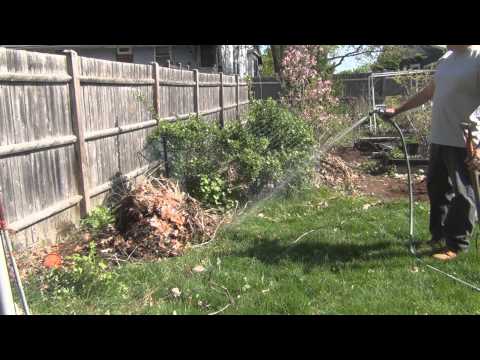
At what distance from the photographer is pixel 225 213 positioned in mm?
6184

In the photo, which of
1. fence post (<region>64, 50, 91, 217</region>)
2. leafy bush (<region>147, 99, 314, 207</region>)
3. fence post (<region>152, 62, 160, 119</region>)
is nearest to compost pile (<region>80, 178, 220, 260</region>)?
fence post (<region>64, 50, 91, 217</region>)

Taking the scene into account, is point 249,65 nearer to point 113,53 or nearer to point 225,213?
point 113,53

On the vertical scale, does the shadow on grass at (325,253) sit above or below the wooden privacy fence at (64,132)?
below

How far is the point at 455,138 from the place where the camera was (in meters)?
4.30

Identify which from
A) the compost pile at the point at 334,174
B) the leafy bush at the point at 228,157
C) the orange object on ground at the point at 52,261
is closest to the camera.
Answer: the orange object on ground at the point at 52,261

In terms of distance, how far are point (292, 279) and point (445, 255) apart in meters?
1.48

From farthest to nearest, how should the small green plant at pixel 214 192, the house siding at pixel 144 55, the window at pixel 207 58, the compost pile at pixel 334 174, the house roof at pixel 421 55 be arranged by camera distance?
the house roof at pixel 421 55 → the house siding at pixel 144 55 → the window at pixel 207 58 → the compost pile at pixel 334 174 → the small green plant at pixel 214 192

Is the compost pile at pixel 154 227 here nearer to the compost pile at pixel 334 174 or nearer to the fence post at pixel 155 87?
the fence post at pixel 155 87

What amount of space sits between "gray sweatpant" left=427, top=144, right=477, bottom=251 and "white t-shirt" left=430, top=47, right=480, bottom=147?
139mm

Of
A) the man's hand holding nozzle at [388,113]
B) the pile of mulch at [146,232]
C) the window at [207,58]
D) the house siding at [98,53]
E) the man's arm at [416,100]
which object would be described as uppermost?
the house siding at [98,53]

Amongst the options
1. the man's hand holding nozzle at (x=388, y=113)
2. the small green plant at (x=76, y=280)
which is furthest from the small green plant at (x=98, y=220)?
the man's hand holding nozzle at (x=388, y=113)

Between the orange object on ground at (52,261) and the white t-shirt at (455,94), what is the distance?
136 inches

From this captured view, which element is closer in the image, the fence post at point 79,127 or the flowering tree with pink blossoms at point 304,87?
the fence post at point 79,127

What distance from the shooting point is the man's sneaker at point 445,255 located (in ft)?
14.4
